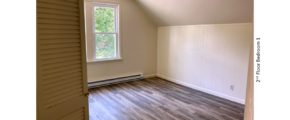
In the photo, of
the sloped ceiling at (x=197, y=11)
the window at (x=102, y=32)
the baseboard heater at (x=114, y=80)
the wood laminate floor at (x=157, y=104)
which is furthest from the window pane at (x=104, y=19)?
the wood laminate floor at (x=157, y=104)

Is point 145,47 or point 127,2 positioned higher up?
point 127,2

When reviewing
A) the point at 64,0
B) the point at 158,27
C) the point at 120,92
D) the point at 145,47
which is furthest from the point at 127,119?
the point at 158,27

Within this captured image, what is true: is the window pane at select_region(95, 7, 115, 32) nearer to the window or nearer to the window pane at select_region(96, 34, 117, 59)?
the window

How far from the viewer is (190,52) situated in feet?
15.8

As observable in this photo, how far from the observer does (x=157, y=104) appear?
378 cm

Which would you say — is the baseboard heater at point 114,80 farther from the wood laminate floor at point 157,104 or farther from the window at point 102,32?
the window at point 102,32

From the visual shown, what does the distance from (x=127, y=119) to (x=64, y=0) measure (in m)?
2.43

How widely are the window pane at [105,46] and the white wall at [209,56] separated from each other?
1381 mm

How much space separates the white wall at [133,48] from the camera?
16.6 feet

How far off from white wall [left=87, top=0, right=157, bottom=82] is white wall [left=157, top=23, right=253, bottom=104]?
0.36 m

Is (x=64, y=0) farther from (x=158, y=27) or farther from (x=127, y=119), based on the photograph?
(x=158, y=27)

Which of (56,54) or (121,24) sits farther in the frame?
(121,24)
